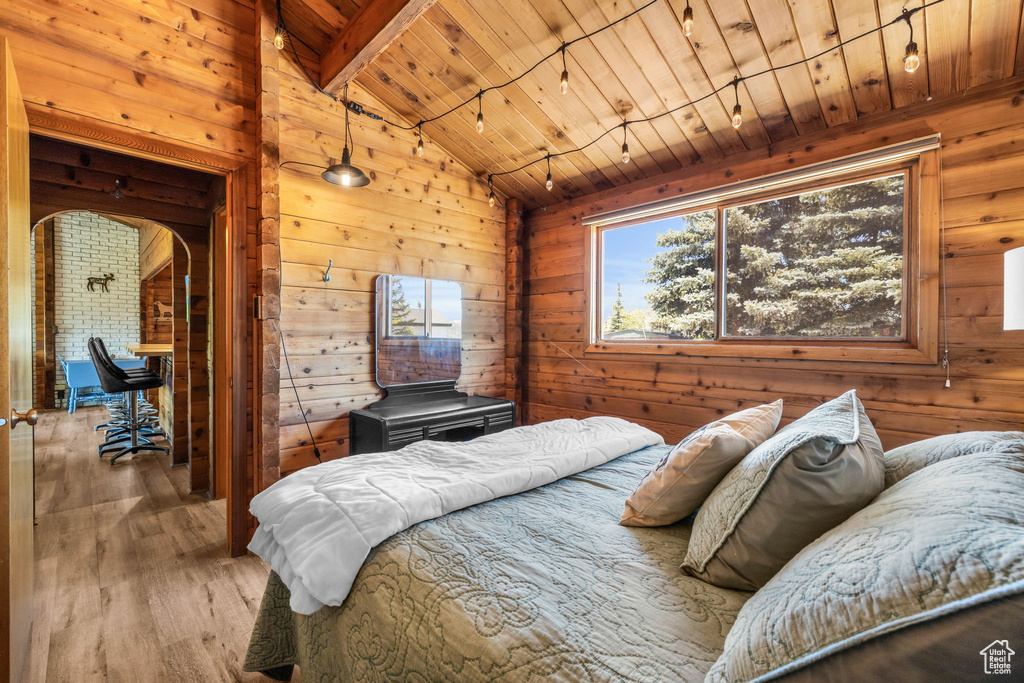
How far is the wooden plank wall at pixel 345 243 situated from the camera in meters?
2.74

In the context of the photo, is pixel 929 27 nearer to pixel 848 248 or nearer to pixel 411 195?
pixel 848 248

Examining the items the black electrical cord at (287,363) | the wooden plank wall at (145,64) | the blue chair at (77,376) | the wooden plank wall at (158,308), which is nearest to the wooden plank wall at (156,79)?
the wooden plank wall at (145,64)

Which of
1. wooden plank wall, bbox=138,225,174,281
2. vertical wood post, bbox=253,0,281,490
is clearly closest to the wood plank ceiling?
vertical wood post, bbox=253,0,281,490

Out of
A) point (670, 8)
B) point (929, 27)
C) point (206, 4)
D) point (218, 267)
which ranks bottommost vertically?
point (218, 267)

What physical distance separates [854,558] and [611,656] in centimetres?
40

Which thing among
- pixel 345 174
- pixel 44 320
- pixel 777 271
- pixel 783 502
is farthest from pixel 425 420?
pixel 44 320

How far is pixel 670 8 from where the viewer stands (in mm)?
2088

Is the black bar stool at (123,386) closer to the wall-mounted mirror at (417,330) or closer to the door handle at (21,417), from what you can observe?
the wall-mounted mirror at (417,330)

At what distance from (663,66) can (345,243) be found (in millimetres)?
2188

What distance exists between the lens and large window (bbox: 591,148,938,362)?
246 cm

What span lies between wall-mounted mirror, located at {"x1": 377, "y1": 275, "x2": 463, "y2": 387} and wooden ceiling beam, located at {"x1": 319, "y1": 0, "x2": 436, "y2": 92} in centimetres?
127

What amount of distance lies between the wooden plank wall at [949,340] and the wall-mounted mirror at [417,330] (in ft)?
4.18

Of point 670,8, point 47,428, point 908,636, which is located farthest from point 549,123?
point 47,428

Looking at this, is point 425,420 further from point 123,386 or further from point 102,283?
point 102,283
